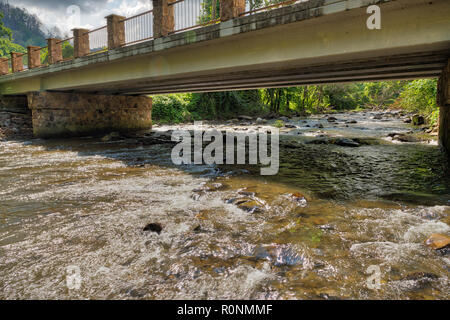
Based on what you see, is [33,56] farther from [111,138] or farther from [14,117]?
[111,138]

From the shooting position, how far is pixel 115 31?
1083cm

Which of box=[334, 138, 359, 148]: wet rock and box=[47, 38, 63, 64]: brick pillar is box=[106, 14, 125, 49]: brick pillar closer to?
box=[47, 38, 63, 64]: brick pillar

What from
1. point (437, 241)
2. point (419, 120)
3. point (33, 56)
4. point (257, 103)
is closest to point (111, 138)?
point (33, 56)

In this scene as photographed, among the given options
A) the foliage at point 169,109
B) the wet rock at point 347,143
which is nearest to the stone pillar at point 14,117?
the foliage at point 169,109

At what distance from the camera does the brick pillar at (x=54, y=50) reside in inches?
548

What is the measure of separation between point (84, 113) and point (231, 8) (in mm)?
13074

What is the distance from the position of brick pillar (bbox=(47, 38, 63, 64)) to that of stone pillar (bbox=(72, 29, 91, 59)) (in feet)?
7.46

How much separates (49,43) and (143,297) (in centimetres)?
1658

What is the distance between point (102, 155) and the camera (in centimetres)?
984

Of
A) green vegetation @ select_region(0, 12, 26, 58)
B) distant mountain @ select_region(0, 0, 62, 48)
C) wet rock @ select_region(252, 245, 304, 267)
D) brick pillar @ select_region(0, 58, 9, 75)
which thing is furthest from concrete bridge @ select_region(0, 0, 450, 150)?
distant mountain @ select_region(0, 0, 62, 48)

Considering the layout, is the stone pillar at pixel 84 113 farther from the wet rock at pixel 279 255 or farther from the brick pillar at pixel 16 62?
the wet rock at pixel 279 255

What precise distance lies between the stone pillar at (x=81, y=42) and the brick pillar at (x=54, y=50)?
7.46 feet

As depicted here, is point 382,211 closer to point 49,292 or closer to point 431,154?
point 49,292

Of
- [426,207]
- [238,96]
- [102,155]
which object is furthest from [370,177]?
[238,96]
